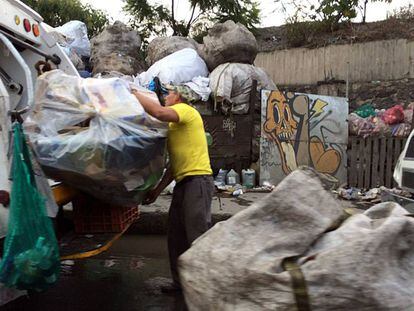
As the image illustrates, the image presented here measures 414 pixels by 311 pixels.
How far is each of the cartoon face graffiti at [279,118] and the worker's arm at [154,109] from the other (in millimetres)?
5832

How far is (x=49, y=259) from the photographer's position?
294cm

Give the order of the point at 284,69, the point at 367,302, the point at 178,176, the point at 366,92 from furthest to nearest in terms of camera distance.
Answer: the point at 284,69 → the point at 366,92 → the point at 178,176 → the point at 367,302

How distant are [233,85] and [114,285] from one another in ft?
17.3

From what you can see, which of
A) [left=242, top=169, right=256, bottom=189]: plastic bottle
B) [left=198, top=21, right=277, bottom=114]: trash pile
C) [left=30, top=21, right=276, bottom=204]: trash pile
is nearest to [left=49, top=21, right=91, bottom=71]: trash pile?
[left=198, top=21, right=277, bottom=114]: trash pile

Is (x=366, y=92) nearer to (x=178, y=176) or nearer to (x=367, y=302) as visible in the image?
(x=178, y=176)

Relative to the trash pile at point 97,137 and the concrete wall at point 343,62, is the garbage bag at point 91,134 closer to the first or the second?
the trash pile at point 97,137

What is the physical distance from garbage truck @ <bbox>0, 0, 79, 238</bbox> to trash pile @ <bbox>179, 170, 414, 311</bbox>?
4.90 ft

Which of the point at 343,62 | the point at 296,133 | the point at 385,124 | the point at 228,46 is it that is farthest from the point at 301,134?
the point at 343,62

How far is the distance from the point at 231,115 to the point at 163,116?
19.0 feet

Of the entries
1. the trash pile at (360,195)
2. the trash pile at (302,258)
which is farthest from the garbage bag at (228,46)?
the trash pile at (302,258)

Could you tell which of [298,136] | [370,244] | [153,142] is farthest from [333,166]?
[370,244]

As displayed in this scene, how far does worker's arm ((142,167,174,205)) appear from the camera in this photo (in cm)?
399

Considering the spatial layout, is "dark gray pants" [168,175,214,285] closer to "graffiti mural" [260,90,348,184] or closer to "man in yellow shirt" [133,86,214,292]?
"man in yellow shirt" [133,86,214,292]

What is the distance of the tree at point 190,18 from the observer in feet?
53.9
